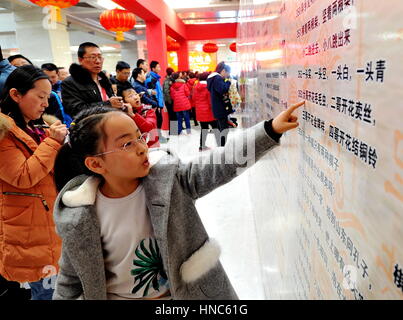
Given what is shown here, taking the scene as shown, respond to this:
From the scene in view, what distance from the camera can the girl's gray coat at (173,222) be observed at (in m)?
0.84

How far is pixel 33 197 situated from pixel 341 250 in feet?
4.13

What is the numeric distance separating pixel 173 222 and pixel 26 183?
778 mm

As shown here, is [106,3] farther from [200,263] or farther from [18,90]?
[200,263]

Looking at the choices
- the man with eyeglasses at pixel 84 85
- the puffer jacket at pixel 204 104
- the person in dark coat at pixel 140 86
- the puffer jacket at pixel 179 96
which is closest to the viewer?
the man with eyeglasses at pixel 84 85

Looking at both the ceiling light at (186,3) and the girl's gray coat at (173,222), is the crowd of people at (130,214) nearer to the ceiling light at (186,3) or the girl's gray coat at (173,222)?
the girl's gray coat at (173,222)

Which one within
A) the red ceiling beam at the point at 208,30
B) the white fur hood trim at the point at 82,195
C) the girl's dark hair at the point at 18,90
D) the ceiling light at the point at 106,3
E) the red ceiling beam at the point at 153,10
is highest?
the red ceiling beam at the point at 208,30

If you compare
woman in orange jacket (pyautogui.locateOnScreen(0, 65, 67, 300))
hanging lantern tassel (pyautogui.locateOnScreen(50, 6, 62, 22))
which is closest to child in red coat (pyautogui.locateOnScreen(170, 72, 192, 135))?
hanging lantern tassel (pyautogui.locateOnScreen(50, 6, 62, 22))

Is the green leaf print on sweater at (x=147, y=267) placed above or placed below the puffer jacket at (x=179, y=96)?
below

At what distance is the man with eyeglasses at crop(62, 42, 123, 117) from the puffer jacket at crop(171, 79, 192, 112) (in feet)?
13.9

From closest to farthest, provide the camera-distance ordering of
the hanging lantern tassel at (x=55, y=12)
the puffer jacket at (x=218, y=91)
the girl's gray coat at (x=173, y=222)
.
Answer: the girl's gray coat at (x=173, y=222)
the hanging lantern tassel at (x=55, y=12)
the puffer jacket at (x=218, y=91)

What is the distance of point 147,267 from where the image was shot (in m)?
0.90

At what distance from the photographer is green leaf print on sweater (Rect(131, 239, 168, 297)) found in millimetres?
895

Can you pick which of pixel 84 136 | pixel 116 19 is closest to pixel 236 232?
pixel 84 136

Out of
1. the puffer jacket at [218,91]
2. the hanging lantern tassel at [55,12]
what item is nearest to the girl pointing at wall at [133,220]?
the puffer jacket at [218,91]
